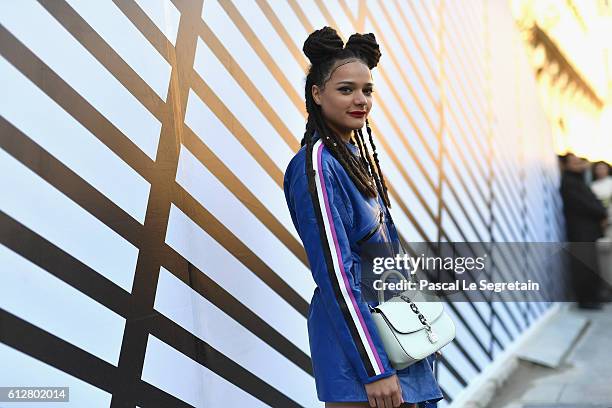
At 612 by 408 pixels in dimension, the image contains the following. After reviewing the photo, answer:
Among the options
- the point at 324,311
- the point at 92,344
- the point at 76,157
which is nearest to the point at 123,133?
the point at 76,157

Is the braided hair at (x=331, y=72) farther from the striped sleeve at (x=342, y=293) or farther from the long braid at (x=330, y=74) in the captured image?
the striped sleeve at (x=342, y=293)

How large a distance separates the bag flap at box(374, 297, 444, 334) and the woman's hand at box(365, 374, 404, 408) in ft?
0.44

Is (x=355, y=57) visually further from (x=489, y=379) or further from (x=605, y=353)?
(x=605, y=353)

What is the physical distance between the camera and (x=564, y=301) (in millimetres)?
7105

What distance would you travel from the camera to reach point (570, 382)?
16.1ft

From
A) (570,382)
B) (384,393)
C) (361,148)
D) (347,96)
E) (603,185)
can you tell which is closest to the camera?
(384,393)

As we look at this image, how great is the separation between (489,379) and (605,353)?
4.51ft

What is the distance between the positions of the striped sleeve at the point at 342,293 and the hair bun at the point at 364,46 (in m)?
0.50

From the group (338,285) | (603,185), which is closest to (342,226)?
(338,285)

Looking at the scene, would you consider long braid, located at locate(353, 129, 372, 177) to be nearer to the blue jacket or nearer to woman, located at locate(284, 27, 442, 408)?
woman, located at locate(284, 27, 442, 408)

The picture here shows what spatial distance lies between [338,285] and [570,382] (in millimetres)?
3501

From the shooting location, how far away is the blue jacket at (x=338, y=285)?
6.49ft

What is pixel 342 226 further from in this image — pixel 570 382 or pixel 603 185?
pixel 603 185

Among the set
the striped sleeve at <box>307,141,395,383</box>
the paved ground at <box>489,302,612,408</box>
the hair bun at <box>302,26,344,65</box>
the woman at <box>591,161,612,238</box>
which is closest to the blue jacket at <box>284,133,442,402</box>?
the striped sleeve at <box>307,141,395,383</box>
